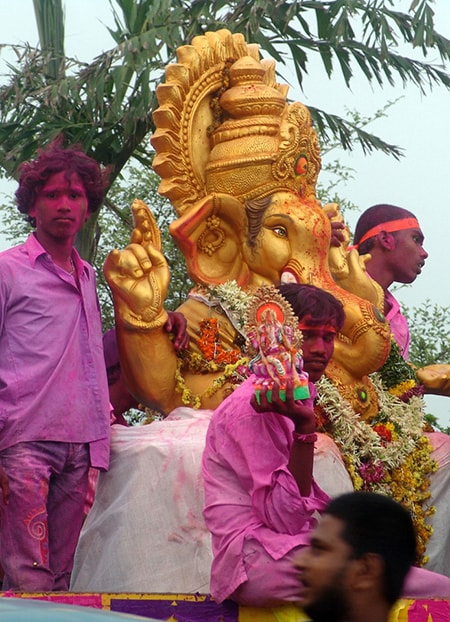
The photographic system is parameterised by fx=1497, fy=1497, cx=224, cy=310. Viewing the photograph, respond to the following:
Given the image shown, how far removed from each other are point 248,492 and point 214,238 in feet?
7.99

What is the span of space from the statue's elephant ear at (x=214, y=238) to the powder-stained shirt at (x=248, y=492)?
205 cm

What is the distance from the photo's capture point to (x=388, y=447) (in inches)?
264

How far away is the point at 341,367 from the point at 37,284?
166 centimetres

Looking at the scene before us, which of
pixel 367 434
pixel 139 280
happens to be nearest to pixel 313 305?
pixel 139 280

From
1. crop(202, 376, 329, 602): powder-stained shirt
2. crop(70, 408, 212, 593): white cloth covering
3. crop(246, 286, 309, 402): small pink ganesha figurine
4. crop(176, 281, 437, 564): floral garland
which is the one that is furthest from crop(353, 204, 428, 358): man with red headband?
crop(202, 376, 329, 602): powder-stained shirt

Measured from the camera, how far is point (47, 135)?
11.3 metres

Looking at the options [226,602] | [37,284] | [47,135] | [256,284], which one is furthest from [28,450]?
[47,135]

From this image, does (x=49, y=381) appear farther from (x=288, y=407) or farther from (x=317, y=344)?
(x=288, y=407)

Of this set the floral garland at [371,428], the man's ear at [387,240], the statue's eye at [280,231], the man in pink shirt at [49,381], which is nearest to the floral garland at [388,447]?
the floral garland at [371,428]

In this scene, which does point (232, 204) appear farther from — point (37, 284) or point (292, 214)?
point (37, 284)

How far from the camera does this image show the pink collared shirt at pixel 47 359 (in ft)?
18.5

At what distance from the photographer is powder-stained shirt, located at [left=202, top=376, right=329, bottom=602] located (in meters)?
4.66

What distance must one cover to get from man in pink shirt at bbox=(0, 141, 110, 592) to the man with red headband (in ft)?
7.38

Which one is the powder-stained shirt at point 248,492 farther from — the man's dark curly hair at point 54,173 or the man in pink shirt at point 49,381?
the man's dark curly hair at point 54,173
